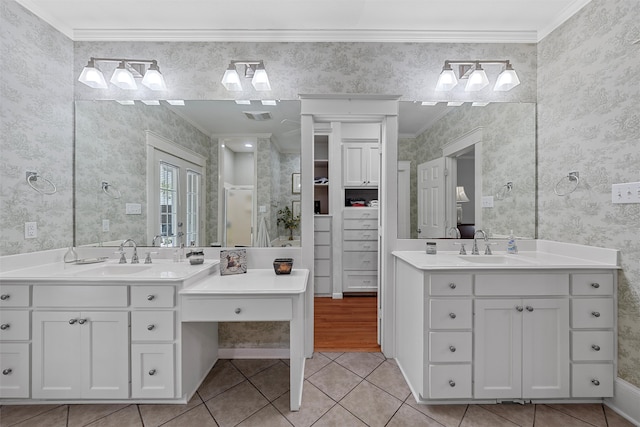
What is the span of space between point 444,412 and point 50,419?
232cm

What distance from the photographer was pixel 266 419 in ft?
5.19

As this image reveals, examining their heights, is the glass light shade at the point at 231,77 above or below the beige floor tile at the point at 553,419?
above

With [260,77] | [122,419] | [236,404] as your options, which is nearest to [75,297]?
[122,419]

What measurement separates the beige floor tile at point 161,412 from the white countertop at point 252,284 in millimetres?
735

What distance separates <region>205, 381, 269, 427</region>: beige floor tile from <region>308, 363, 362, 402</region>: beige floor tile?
0.39 metres

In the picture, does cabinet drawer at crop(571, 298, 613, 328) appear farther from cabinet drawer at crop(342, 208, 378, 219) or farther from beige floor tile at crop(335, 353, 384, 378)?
cabinet drawer at crop(342, 208, 378, 219)

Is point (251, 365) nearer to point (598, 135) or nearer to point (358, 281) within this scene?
point (358, 281)

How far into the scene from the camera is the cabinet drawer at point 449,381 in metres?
1.62

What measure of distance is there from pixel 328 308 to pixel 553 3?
134 inches

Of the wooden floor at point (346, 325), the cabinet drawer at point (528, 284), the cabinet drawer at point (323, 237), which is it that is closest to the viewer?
the cabinet drawer at point (528, 284)

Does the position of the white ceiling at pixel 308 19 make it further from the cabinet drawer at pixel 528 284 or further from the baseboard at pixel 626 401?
the baseboard at pixel 626 401

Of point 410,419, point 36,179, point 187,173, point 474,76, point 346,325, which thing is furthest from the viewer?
point 346,325

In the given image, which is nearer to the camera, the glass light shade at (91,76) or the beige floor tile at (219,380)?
the beige floor tile at (219,380)

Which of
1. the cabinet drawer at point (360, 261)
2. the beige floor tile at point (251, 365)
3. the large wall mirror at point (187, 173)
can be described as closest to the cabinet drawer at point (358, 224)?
the cabinet drawer at point (360, 261)
